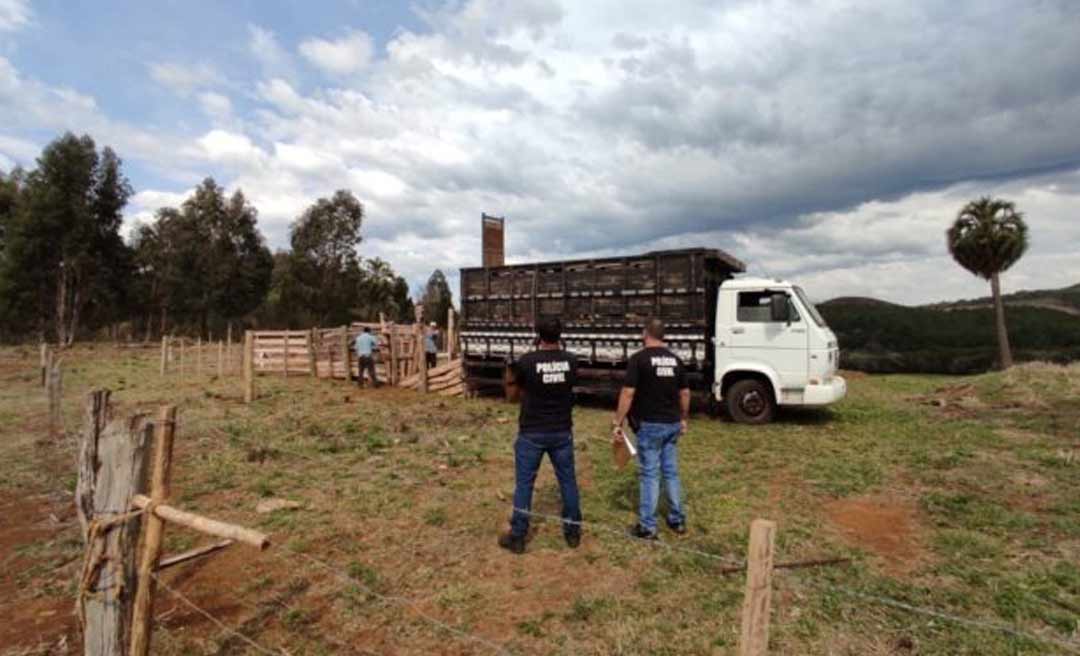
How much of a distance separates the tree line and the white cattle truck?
31.1 metres

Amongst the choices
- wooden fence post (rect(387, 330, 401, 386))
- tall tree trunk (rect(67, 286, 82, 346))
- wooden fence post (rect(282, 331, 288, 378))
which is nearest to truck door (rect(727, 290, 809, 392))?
wooden fence post (rect(387, 330, 401, 386))

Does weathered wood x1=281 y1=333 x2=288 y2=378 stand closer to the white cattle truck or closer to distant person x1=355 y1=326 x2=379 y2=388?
distant person x1=355 y1=326 x2=379 y2=388

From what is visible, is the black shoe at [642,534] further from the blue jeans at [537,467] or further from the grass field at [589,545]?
the blue jeans at [537,467]

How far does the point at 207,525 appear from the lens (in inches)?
107

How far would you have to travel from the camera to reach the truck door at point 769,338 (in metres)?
9.88

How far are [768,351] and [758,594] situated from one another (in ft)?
28.1

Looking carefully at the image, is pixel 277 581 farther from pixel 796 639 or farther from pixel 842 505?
pixel 842 505

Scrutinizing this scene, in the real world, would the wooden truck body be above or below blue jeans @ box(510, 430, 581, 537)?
Answer: above

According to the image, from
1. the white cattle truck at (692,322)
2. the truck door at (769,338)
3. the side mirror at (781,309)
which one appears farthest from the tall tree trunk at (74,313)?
the side mirror at (781,309)

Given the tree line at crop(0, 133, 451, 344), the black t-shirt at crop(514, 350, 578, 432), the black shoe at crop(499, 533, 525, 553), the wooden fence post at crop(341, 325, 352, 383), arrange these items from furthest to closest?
1. the tree line at crop(0, 133, 451, 344)
2. the wooden fence post at crop(341, 325, 352, 383)
3. the black shoe at crop(499, 533, 525, 553)
4. the black t-shirt at crop(514, 350, 578, 432)

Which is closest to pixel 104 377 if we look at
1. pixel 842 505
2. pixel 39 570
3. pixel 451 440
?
pixel 451 440

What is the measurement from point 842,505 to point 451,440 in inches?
223

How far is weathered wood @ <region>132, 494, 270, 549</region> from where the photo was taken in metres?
2.46

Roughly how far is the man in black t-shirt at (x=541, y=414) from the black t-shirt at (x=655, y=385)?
627 millimetres
